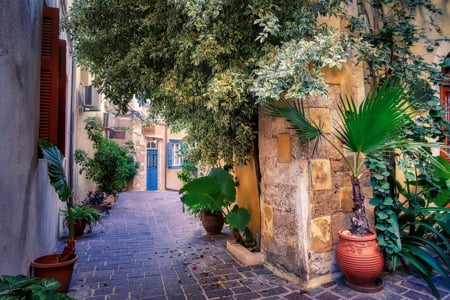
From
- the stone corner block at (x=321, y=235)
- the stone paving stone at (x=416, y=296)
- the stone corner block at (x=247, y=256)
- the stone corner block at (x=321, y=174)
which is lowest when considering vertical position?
the stone paving stone at (x=416, y=296)

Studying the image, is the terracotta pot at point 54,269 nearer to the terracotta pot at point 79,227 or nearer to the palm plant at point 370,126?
the terracotta pot at point 79,227

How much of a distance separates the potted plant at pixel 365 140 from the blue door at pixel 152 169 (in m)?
12.8

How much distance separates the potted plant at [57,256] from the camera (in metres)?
2.84

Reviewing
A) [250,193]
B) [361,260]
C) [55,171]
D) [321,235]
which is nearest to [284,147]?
[321,235]

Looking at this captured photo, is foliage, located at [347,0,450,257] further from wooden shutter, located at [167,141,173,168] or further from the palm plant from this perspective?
wooden shutter, located at [167,141,173,168]

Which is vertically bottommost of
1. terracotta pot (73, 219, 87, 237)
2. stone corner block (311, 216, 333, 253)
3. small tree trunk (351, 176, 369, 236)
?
terracotta pot (73, 219, 87, 237)

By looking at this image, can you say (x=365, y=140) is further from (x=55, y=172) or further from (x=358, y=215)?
(x=55, y=172)

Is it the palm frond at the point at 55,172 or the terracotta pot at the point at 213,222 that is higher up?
the palm frond at the point at 55,172

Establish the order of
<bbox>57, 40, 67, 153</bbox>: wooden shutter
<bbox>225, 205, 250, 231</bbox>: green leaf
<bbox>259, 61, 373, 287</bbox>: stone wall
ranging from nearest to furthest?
<bbox>259, 61, 373, 287</bbox>: stone wall, <bbox>57, 40, 67, 153</bbox>: wooden shutter, <bbox>225, 205, 250, 231</bbox>: green leaf

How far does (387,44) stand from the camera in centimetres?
368

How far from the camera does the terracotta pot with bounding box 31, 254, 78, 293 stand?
2.92m

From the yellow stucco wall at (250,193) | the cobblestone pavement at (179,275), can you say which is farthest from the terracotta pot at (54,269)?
the yellow stucco wall at (250,193)

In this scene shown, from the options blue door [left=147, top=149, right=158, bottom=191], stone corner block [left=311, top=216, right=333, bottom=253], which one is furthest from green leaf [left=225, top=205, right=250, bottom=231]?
blue door [left=147, top=149, right=158, bottom=191]

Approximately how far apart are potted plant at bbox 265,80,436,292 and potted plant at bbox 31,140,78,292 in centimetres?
227
